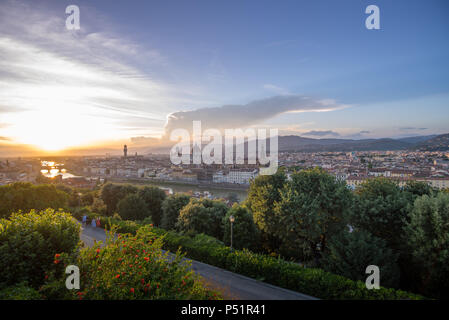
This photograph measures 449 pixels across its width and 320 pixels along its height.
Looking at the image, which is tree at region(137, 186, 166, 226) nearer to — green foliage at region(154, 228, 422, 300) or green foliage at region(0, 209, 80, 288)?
green foliage at region(154, 228, 422, 300)

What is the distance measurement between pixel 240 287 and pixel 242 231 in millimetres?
4484

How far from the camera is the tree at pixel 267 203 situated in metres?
10.3

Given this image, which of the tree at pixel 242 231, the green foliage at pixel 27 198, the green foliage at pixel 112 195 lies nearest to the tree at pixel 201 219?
the tree at pixel 242 231

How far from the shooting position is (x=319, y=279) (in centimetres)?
560

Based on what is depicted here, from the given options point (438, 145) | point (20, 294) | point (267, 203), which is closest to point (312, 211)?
point (267, 203)

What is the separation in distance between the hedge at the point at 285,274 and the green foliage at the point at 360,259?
6.70 feet

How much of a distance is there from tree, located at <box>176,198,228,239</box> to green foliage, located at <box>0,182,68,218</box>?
26.1 feet

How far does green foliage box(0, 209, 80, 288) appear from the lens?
13.6 ft

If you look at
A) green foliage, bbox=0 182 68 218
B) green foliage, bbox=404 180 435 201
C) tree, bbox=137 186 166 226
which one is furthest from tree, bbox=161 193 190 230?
green foliage, bbox=404 180 435 201

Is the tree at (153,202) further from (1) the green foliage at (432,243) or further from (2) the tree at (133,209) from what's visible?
(1) the green foliage at (432,243)
